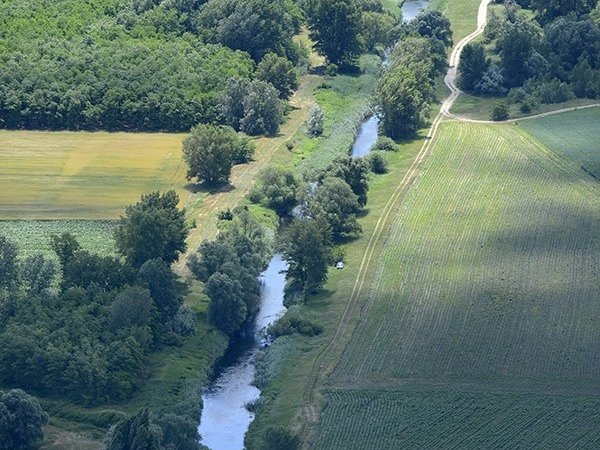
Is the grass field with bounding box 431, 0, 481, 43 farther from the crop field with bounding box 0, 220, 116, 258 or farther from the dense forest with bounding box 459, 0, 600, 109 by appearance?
the crop field with bounding box 0, 220, 116, 258

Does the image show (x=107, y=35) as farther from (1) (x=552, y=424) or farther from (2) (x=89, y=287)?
(1) (x=552, y=424)

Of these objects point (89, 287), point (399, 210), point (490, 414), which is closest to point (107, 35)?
point (399, 210)

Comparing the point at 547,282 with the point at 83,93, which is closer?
the point at 547,282

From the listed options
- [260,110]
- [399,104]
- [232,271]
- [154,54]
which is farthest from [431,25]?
[232,271]

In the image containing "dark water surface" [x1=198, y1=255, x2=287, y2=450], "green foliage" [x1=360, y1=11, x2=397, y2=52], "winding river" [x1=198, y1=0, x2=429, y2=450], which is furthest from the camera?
"green foliage" [x1=360, y1=11, x2=397, y2=52]

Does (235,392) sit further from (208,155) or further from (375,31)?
(375,31)

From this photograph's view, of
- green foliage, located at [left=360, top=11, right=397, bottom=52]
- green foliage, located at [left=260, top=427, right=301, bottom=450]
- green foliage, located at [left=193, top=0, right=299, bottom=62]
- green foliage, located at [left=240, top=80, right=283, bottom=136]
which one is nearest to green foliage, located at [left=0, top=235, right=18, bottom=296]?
green foliage, located at [left=260, top=427, right=301, bottom=450]

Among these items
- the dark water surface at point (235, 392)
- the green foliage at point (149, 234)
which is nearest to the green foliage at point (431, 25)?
the dark water surface at point (235, 392)
